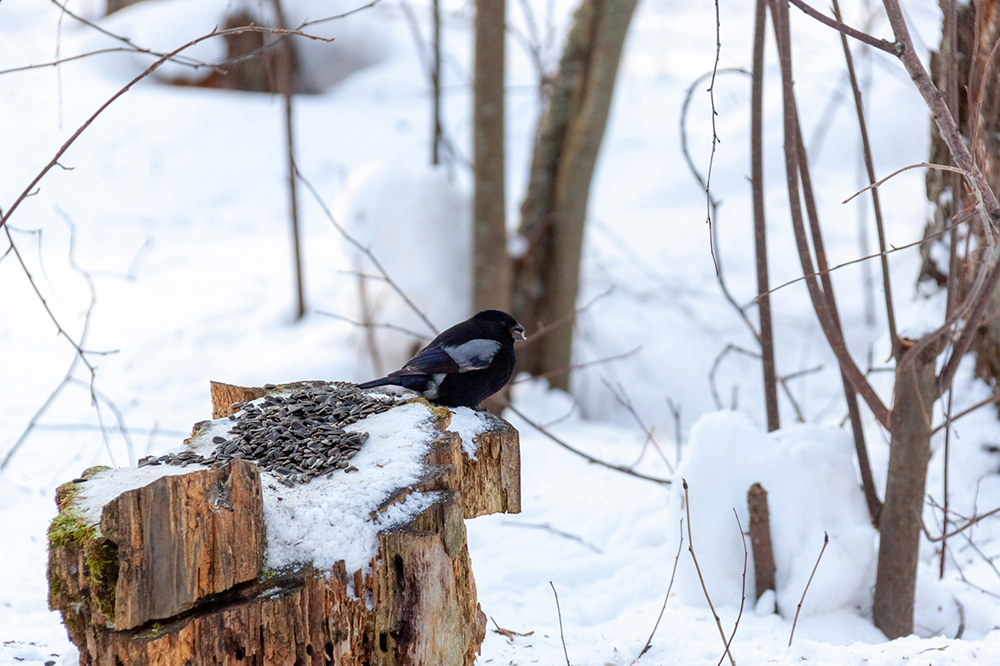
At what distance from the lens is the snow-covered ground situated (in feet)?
9.56

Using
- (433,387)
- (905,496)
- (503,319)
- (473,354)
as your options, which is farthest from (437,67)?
(905,496)

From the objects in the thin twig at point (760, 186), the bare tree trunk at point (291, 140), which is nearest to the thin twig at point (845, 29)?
the thin twig at point (760, 186)

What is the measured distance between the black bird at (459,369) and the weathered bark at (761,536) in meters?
0.92

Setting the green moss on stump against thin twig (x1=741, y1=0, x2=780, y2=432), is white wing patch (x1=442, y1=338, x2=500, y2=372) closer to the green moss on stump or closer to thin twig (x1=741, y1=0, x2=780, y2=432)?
thin twig (x1=741, y1=0, x2=780, y2=432)

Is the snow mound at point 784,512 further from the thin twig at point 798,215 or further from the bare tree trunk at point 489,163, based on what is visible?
the bare tree trunk at point 489,163

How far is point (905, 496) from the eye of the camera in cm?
277

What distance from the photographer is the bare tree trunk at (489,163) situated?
18.5ft

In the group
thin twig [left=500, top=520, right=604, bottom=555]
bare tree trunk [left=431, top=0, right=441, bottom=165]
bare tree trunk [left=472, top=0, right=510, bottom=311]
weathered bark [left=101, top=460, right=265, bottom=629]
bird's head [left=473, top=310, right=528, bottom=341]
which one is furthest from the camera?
bare tree trunk [left=431, top=0, right=441, bottom=165]

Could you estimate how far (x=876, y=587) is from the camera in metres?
2.82

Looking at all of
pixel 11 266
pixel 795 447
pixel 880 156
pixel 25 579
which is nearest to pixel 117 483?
pixel 25 579

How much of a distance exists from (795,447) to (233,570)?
2.00m

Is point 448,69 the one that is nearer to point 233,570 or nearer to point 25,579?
point 25,579

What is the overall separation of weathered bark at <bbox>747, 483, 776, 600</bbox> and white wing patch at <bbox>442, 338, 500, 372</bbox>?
0.99 m

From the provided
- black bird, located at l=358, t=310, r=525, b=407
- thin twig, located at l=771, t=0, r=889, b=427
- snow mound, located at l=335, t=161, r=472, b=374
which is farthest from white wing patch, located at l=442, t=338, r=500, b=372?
snow mound, located at l=335, t=161, r=472, b=374
